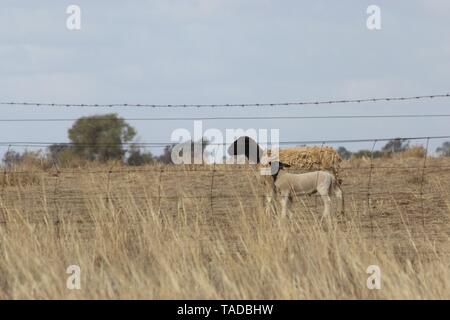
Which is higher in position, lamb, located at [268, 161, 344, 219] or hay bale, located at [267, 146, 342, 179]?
hay bale, located at [267, 146, 342, 179]

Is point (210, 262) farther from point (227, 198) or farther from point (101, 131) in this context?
point (101, 131)

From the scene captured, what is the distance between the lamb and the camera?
16.5 metres

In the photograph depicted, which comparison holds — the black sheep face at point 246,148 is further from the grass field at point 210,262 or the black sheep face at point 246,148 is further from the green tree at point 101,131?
the green tree at point 101,131

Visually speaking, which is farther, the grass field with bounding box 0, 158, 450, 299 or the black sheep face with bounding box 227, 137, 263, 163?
the black sheep face with bounding box 227, 137, 263, 163

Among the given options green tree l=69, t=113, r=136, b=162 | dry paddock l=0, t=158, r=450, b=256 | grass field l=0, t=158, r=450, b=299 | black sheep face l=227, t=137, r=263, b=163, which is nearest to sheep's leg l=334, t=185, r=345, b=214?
dry paddock l=0, t=158, r=450, b=256

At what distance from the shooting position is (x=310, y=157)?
20531 millimetres

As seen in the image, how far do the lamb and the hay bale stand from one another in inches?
132

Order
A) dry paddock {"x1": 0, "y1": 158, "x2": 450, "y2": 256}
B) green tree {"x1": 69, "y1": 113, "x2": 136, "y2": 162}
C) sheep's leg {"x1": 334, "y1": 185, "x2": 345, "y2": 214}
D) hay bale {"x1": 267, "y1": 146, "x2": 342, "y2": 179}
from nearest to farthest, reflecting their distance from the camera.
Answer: dry paddock {"x1": 0, "y1": 158, "x2": 450, "y2": 256}, sheep's leg {"x1": 334, "y1": 185, "x2": 345, "y2": 214}, hay bale {"x1": 267, "y1": 146, "x2": 342, "y2": 179}, green tree {"x1": 69, "y1": 113, "x2": 136, "y2": 162}

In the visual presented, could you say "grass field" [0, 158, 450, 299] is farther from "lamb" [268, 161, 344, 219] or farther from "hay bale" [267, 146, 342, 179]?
"hay bale" [267, 146, 342, 179]

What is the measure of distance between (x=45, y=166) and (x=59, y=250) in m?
15.6

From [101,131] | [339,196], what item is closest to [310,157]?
[339,196]

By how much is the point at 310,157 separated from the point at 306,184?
385 centimetres

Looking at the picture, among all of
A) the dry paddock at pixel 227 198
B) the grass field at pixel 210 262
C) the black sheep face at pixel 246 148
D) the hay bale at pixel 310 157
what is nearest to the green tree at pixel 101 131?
the dry paddock at pixel 227 198

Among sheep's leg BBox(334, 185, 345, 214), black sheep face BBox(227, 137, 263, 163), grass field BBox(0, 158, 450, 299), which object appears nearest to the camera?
grass field BBox(0, 158, 450, 299)
